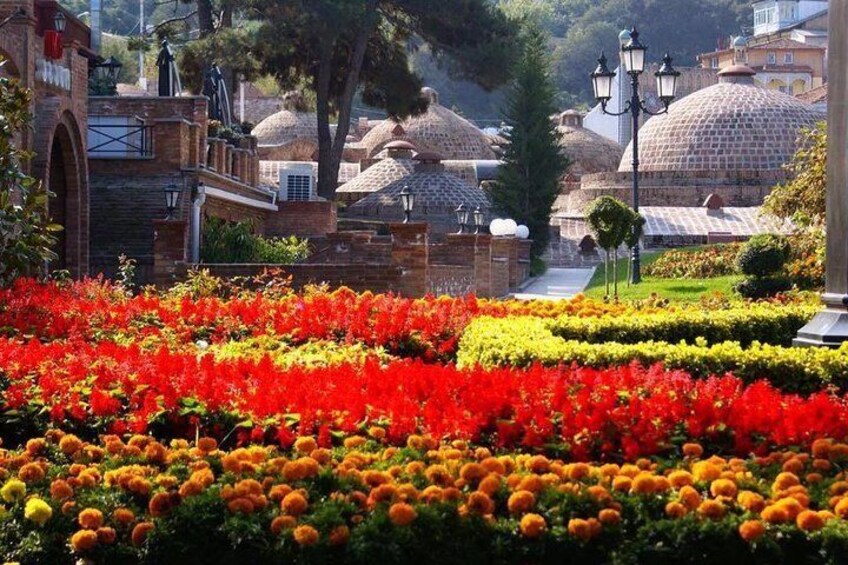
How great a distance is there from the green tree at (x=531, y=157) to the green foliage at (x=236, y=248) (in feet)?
60.1

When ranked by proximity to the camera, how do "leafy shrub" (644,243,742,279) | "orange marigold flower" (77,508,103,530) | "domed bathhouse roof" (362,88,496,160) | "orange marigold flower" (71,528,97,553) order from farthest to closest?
1. "domed bathhouse roof" (362,88,496,160)
2. "leafy shrub" (644,243,742,279)
3. "orange marigold flower" (77,508,103,530)
4. "orange marigold flower" (71,528,97,553)

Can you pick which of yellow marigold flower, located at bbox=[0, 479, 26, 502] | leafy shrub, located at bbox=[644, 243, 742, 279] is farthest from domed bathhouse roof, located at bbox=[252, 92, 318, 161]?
yellow marigold flower, located at bbox=[0, 479, 26, 502]

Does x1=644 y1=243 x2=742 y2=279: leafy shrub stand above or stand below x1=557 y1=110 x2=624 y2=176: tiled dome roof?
below

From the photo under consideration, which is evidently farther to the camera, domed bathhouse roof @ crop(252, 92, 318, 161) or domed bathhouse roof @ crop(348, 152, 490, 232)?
domed bathhouse roof @ crop(252, 92, 318, 161)

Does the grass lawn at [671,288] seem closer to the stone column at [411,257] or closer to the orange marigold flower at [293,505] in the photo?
the stone column at [411,257]

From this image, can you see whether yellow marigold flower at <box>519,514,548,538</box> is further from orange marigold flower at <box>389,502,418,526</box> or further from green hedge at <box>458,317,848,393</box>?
green hedge at <box>458,317,848,393</box>

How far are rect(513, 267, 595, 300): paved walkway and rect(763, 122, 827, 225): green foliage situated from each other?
13.9 ft

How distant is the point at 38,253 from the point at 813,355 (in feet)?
25.8

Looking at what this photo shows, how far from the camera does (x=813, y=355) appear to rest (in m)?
9.88

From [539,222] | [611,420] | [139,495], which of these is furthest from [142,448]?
[539,222]

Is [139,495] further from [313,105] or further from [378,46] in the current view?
[313,105]

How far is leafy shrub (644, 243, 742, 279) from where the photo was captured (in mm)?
32062

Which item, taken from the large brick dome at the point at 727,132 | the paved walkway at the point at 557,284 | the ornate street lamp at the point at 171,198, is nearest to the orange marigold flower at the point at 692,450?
the ornate street lamp at the point at 171,198

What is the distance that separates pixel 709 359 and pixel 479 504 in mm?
4634
